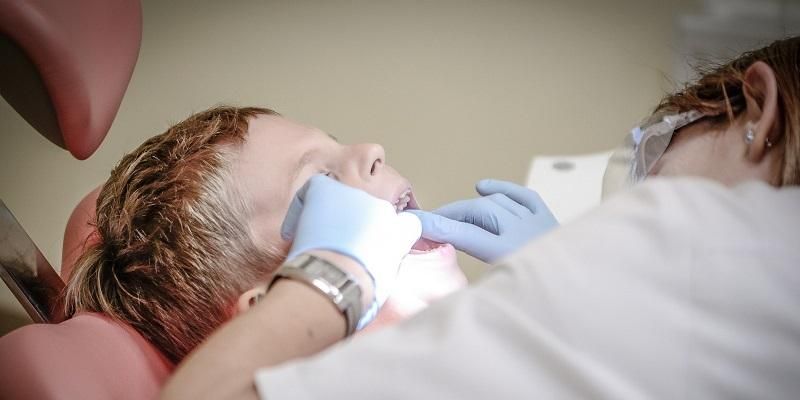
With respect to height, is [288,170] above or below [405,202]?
above

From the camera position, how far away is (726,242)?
68cm

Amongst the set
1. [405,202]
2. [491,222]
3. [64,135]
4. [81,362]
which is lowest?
[491,222]

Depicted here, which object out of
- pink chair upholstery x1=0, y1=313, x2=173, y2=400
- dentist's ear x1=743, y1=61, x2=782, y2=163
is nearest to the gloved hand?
pink chair upholstery x1=0, y1=313, x2=173, y2=400

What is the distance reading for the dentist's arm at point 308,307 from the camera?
0.73m

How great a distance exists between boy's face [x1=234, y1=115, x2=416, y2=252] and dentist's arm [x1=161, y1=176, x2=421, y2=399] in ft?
0.71

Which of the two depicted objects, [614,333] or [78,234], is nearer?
[614,333]

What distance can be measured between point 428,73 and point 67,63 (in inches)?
49.0

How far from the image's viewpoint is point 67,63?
1050mm

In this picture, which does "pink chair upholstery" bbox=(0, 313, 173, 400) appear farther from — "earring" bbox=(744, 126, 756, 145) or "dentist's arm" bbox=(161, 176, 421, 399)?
"earring" bbox=(744, 126, 756, 145)

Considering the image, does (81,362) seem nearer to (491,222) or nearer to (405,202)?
(405,202)

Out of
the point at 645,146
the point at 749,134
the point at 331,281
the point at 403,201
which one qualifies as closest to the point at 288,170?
the point at 403,201

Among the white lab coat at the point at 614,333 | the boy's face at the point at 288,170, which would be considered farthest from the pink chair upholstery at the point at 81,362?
the white lab coat at the point at 614,333

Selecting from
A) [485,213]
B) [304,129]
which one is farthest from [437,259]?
[304,129]

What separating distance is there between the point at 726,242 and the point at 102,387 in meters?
0.83
